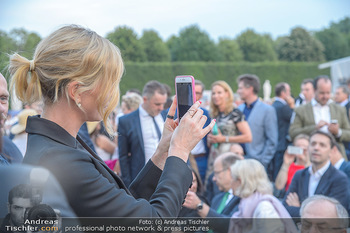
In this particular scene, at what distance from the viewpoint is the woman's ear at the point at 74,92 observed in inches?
46.8

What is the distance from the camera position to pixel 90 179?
1.11m

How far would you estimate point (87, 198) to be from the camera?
1097mm

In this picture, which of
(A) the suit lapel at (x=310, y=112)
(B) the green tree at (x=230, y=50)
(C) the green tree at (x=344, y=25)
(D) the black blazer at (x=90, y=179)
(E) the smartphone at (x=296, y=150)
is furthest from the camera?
(C) the green tree at (x=344, y=25)

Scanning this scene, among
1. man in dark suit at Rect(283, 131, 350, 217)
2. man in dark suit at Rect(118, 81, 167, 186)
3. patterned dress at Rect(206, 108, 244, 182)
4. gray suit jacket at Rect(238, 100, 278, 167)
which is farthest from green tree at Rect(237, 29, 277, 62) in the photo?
man in dark suit at Rect(283, 131, 350, 217)

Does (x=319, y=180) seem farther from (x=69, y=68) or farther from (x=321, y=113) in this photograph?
(x=69, y=68)

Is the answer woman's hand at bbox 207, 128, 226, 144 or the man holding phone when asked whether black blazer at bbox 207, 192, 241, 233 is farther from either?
the man holding phone

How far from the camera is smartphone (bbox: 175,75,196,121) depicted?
149cm

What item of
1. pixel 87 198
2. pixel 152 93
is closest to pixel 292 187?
pixel 152 93

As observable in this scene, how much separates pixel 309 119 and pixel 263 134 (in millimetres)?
927

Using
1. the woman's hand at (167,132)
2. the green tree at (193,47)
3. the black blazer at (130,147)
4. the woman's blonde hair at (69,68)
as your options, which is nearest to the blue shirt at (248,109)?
the black blazer at (130,147)

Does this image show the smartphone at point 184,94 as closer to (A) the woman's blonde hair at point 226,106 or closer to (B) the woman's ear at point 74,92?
(B) the woman's ear at point 74,92

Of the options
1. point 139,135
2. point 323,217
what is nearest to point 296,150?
point 139,135

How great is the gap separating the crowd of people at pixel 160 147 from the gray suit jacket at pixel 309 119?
14 mm

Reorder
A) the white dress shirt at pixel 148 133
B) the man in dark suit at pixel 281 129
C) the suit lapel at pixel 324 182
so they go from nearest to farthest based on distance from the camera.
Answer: the suit lapel at pixel 324 182, the white dress shirt at pixel 148 133, the man in dark suit at pixel 281 129
